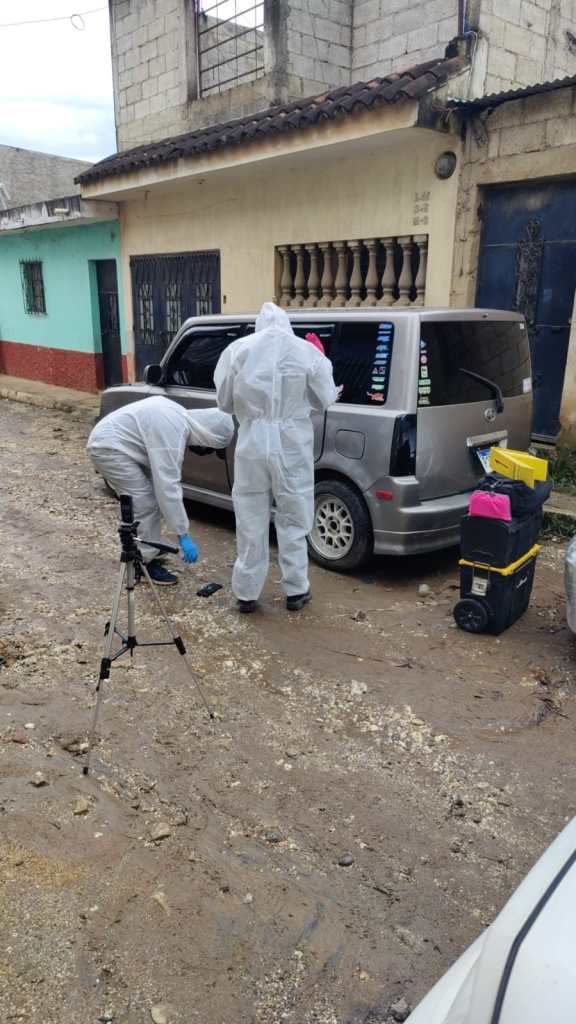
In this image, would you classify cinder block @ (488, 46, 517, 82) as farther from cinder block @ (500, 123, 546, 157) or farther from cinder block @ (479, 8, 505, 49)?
cinder block @ (500, 123, 546, 157)

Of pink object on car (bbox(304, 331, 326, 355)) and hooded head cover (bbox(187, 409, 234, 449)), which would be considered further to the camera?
pink object on car (bbox(304, 331, 326, 355))

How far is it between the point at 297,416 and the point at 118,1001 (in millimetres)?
3150

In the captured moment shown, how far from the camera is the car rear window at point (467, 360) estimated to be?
4.68m

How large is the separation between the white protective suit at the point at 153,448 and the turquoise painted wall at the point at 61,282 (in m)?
8.49

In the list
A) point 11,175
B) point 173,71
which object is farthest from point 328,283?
point 11,175

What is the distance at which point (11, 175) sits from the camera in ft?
67.9

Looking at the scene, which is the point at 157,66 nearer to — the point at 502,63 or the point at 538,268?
the point at 502,63

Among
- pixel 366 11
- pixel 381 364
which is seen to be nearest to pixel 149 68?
pixel 366 11

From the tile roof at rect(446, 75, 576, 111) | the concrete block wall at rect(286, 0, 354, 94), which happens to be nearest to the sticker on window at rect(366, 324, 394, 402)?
the tile roof at rect(446, 75, 576, 111)

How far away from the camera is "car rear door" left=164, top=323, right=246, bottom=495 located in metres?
5.90

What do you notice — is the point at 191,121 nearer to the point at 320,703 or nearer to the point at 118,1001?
the point at 320,703

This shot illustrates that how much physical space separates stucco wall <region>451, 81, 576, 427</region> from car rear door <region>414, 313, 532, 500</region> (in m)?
1.90

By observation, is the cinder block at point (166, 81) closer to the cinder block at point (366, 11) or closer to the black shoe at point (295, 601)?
the cinder block at point (366, 11)

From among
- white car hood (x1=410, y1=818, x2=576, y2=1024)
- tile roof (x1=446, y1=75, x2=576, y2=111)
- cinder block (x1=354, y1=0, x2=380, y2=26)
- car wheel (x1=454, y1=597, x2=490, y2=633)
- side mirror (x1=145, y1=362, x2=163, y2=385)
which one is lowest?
car wheel (x1=454, y1=597, x2=490, y2=633)
